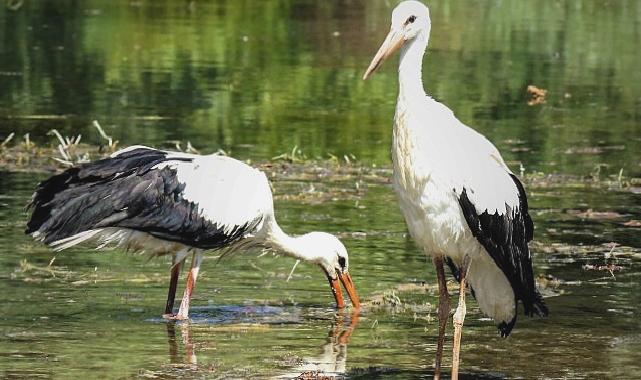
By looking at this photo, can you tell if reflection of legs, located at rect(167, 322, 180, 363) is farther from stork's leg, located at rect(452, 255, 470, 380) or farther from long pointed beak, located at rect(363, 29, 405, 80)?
long pointed beak, located at rect(363, 29, 405, 80)

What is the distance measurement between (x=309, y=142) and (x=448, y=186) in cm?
918

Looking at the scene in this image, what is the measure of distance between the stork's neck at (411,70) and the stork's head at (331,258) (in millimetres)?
2302

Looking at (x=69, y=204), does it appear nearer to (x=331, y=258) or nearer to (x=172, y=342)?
(x=172, y=342)

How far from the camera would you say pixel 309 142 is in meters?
17.4

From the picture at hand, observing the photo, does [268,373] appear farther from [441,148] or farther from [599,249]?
→ [599,249]

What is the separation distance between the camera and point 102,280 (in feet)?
35.9

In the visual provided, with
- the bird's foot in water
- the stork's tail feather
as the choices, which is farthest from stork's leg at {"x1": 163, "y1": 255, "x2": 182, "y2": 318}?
the stork's tail feather

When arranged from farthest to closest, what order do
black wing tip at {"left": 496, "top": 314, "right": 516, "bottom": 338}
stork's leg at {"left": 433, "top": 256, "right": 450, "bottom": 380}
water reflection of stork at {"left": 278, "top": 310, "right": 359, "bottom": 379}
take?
black wing tip at {"left": 496, "top": 314, "right": 516, "bottom": 338}
water reflection of stork at {"left": 278, "top": 310, "right": 359, "bottom": 379}
stork's leg at {"left": 433, "top": 256, "right": 450, "bottom": 380}

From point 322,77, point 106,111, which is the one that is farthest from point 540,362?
point 322,77

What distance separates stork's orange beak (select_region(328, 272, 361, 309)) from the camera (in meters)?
10.4

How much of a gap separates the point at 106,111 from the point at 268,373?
429 inches

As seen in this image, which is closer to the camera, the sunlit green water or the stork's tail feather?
the sunlit green water

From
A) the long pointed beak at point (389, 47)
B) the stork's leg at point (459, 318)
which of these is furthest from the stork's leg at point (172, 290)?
the long pointed beak at point (389, 47)

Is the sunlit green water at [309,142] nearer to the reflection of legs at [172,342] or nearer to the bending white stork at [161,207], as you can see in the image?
the reflection of legs at [172,342]
